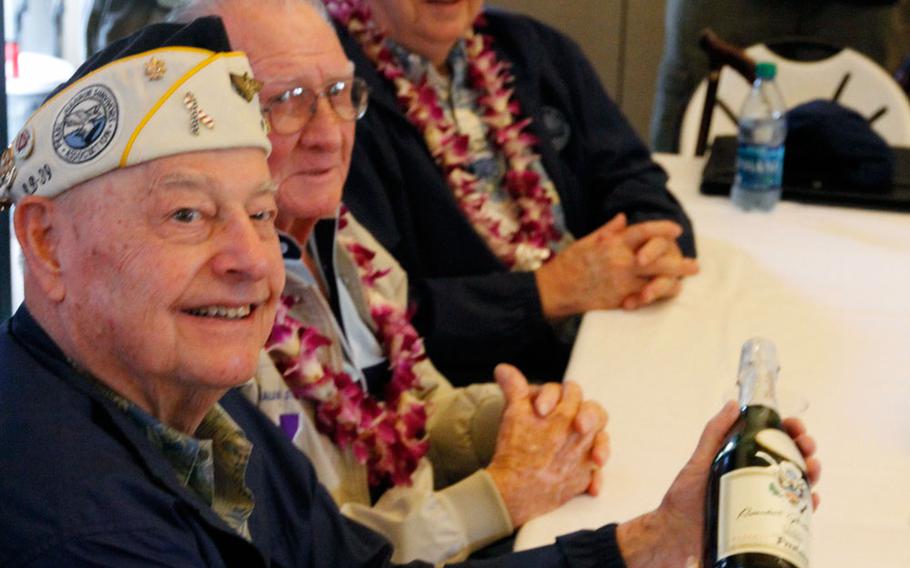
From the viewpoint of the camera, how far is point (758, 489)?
989 mm

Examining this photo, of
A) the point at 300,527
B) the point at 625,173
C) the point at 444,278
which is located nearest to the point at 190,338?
the point at 300,527

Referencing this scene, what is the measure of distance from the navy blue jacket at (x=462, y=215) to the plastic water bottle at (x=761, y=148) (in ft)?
0.49

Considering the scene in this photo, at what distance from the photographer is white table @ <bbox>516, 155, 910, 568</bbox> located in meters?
1.33

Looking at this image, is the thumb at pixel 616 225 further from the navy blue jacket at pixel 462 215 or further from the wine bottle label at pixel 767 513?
the wine bottle label at pixel 767 513

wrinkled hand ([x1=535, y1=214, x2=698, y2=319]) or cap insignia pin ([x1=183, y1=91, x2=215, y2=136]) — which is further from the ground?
cap insignia pin ([x1=183, y1=91, x2=215, y2=136])

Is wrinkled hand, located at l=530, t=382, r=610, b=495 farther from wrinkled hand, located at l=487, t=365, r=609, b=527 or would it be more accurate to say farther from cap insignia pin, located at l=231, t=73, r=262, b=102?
cap insignia pin, located at l=231, t=73, r=262, b=102

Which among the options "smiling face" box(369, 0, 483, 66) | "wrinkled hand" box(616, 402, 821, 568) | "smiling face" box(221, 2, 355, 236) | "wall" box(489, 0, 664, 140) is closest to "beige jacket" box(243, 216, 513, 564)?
"smiling face" box(221, 2, 355, 236)

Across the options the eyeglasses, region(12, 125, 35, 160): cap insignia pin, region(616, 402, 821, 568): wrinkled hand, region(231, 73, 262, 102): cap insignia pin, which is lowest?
region(616, 402, 821, 568): wrinkled hand

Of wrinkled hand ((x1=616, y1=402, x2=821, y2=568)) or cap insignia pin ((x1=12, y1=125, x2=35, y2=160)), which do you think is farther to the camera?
wrinkled hand ((x1=616, y1=402, x2=821, y2=568))

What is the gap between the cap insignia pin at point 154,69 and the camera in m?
0.97

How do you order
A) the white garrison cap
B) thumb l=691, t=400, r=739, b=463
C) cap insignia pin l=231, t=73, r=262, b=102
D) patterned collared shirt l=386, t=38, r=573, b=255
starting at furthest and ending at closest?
1. patterned collared shirt l=386, t=38, r=573, b=255
2. thumb l=691, t=400, r=739, b=463
3. cap insignia pin l=231, t=73, r=262, b=102
4. the white garrison cap

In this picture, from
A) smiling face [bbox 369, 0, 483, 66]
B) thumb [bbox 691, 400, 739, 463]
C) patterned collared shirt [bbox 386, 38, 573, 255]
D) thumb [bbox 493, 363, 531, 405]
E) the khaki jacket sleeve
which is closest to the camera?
thumb [bbox 691, 400, 739, 463]

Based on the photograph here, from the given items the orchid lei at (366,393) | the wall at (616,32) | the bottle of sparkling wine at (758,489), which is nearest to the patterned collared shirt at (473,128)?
the orchid lei at (366,393)

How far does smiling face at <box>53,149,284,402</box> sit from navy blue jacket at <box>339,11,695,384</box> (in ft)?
2.91
